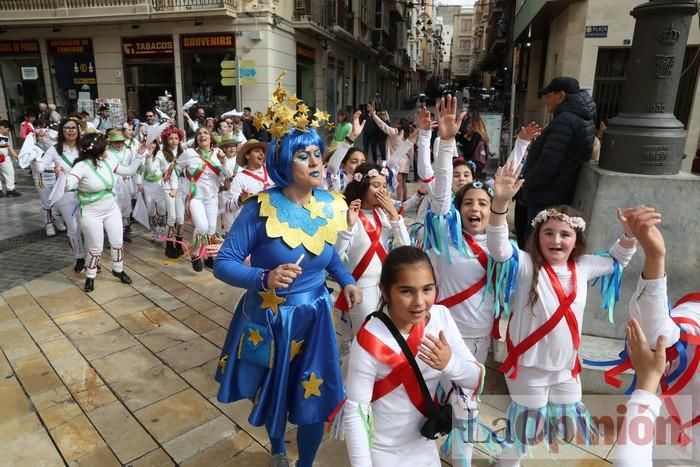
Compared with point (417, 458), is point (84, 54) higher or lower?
higher

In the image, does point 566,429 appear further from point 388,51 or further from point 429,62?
point 429,62

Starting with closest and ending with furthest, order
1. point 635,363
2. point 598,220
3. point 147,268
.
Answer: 1. point 635,363
2. point 598,220
3. point 147,268

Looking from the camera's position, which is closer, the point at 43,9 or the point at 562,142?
the point at 562,142

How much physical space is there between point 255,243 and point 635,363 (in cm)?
173

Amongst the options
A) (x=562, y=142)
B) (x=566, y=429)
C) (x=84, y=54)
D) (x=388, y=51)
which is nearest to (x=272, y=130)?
(x=566, y=429)

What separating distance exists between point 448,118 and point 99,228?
4534mm

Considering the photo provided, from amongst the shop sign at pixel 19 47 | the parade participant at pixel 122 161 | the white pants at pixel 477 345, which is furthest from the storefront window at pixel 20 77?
the white pants at pixel 477 345

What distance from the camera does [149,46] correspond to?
1619 centimetres

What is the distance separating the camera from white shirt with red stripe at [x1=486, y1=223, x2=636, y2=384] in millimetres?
2463

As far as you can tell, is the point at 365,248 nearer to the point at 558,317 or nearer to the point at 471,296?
the point at 471,296

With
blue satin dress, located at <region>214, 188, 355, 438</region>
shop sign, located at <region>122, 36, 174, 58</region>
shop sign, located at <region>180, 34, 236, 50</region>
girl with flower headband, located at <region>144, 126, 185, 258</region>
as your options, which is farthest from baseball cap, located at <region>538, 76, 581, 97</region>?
shop sign, located at <region>122, 36, 174, 58</region>

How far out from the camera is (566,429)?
100 inches

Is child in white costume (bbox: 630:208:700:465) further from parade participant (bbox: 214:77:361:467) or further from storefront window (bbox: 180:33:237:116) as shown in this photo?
storefront window (bbox: 180:33:237:116)

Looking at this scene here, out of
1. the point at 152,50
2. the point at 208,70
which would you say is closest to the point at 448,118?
the point at 208,70
